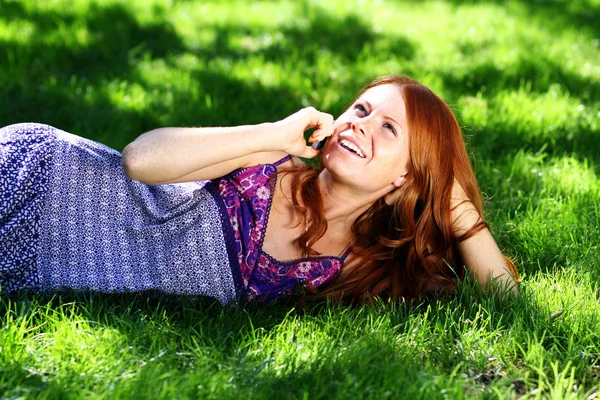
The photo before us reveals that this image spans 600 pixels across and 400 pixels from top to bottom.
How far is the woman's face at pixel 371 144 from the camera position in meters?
3.06

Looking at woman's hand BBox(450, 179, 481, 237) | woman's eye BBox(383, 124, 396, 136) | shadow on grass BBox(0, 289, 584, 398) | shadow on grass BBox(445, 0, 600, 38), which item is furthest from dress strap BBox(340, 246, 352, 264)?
shadow on grass BBox(445, 0, 600, 38)

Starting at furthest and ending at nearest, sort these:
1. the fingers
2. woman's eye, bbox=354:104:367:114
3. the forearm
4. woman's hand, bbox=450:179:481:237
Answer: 1. woman's hand, bbox=450:179:481:237
2. woman's eye, bbox=354:104:367:114
3. the fingers
4. the forearm

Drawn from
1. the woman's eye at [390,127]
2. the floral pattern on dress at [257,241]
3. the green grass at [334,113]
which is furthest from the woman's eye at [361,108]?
the green grass at [334,113]

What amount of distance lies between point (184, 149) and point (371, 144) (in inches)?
28.5

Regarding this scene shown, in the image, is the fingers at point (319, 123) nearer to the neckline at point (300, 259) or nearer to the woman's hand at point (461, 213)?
the neckline at point (300, 259)

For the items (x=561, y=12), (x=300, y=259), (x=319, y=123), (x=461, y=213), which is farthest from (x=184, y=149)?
(x=561, y=12)

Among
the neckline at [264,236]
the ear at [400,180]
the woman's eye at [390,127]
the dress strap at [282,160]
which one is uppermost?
the woman's eye at [390,127]

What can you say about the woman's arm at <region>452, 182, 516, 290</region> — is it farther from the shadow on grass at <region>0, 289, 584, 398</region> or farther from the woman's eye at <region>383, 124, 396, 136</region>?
the woman's eye at <region>383, 124, 396, 136</region>

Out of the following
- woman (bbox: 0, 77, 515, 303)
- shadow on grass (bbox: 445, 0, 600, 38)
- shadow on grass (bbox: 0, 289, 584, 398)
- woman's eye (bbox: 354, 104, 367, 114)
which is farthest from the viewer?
shadow on grass (bbox: 445, 0, 600, 38)

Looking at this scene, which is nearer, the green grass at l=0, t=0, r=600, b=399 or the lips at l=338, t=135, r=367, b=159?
the green grass at l=0, t=0, r=600, b=399

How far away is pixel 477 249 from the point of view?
324 cm

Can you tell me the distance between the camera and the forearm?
2852mm

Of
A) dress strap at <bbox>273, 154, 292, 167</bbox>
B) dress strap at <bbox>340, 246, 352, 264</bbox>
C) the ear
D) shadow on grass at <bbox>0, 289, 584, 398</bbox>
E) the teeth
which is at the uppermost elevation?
the teeth

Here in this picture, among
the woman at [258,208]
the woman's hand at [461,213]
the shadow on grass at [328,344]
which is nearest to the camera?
the shadow on grass at [328,344]
